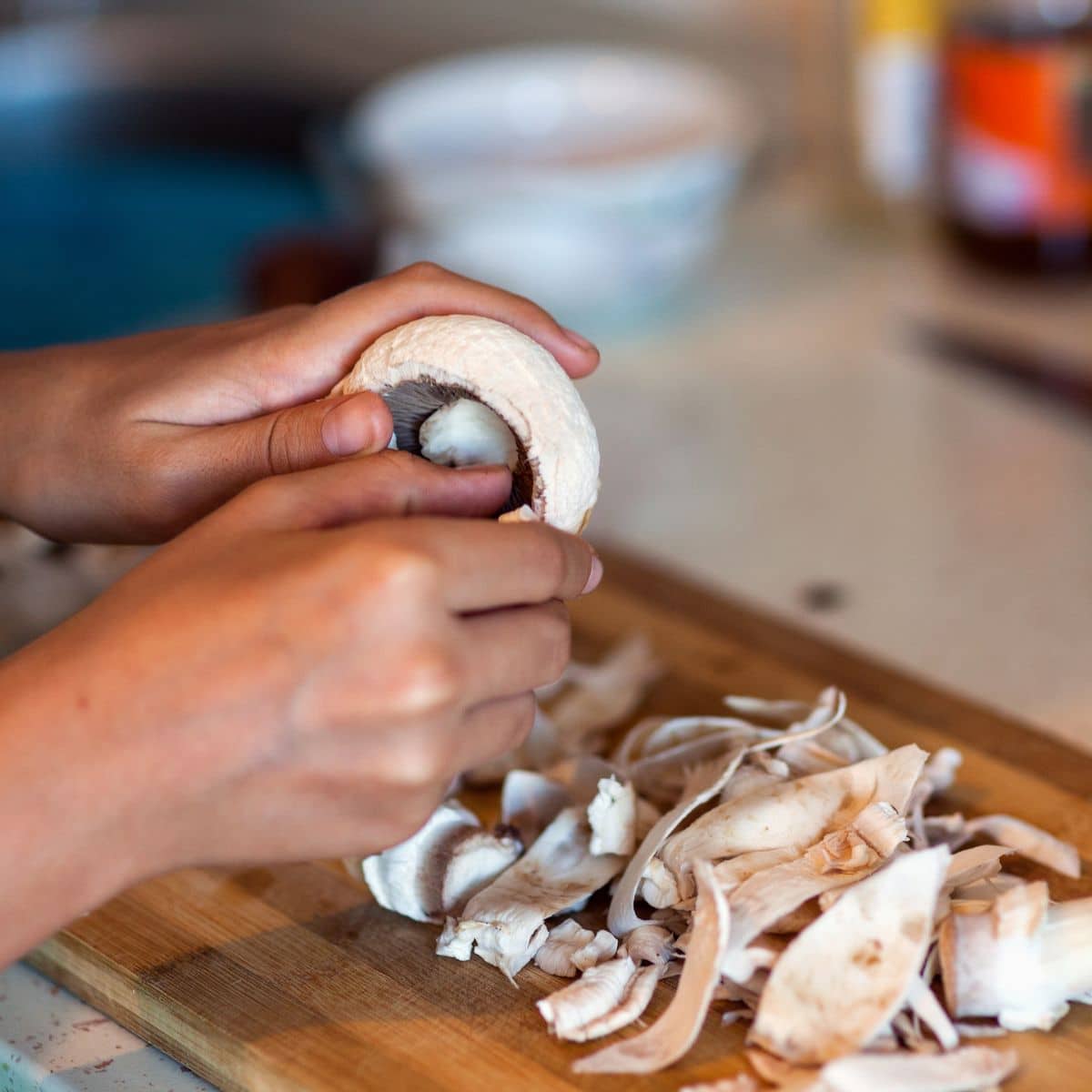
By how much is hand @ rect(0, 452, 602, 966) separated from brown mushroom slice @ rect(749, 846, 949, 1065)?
217mm

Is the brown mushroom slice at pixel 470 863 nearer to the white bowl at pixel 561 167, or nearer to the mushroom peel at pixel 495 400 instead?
the mushroom peel at pixel 495 400

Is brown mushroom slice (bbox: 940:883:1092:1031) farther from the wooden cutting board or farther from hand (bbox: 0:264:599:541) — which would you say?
hand (bbox: 0:264:599:541)

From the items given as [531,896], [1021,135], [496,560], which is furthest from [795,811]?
[1021,135]

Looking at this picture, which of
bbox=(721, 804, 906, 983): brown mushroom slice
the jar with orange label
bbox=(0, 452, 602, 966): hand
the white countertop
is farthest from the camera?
the jar with orange label

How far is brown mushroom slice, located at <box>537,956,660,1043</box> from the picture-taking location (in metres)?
0.78

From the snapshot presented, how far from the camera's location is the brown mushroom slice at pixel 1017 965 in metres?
0.77

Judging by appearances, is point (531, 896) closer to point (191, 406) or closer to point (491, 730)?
point (491, 730)

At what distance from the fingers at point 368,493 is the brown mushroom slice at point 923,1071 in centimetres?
36

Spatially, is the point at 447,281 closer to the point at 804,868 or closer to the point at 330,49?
the point at 804,868

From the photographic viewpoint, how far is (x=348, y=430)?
2.73 feet

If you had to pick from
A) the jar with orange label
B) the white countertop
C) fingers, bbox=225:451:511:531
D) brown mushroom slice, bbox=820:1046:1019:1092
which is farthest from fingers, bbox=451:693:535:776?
the jar with orange label

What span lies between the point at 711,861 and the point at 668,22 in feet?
6.85

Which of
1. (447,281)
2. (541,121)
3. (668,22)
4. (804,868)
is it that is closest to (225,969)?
(804,868)

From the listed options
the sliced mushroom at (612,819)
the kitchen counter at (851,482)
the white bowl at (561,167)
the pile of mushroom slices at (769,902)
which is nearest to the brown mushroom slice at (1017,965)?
the pile of mushroom slices at (769,902)
